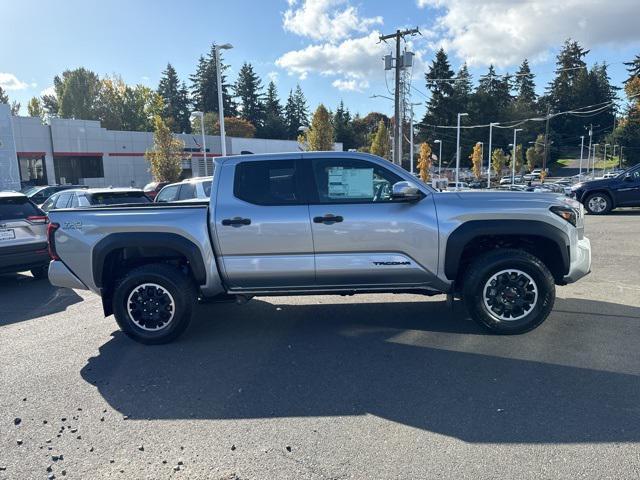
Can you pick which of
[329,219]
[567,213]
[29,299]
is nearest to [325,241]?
[329,219]

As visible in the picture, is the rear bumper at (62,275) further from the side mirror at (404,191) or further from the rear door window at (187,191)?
the rear door window at (187,191)

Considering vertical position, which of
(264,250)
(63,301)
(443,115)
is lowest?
(63,301)

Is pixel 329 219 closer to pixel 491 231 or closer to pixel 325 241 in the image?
pixel 325 241

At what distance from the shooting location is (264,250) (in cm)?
489

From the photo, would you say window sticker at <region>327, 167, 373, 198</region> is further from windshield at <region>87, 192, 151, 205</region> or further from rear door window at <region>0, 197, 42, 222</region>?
rear door window at <region>0, 197, 42, 222</region>

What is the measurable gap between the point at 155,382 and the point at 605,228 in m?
12.4

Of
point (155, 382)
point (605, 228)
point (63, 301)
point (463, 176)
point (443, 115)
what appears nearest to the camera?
point (155, 382)

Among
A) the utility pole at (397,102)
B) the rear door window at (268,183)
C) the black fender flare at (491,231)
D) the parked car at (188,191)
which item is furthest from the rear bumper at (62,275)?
the utility pole at (397,102)

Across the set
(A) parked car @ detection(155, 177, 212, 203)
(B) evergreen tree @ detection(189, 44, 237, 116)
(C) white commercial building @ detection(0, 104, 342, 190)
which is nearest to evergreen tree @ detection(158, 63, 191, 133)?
(B) evergreen tree @ detection(189, 44, 237, 116)

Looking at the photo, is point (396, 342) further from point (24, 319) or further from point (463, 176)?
point (463, 176)

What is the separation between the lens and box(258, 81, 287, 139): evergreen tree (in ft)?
295

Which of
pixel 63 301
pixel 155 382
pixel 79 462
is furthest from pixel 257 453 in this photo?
pixel 63 301

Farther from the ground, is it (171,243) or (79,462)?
(171,243)

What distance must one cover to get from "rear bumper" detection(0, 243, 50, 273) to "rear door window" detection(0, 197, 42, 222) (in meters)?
0.52
